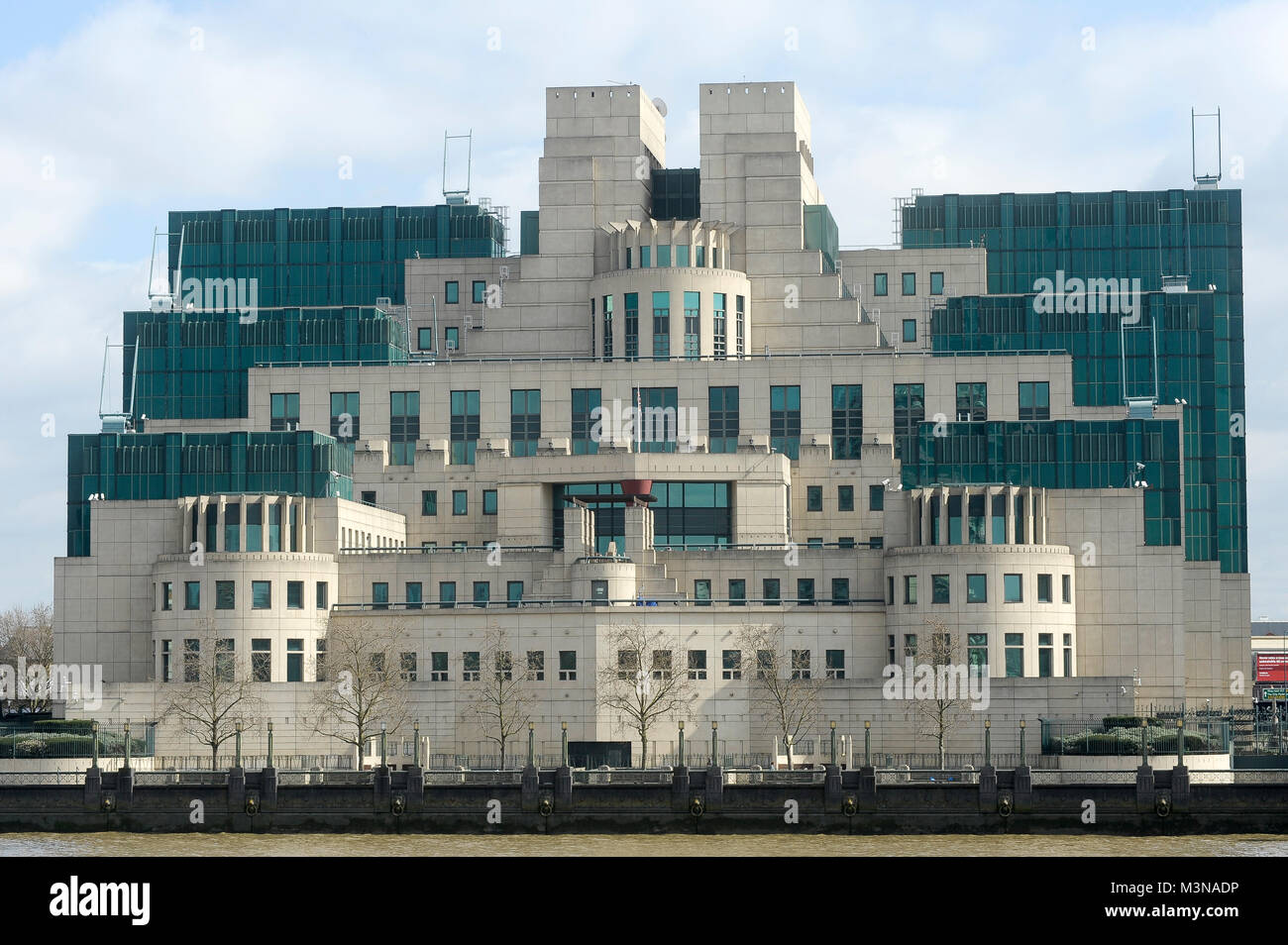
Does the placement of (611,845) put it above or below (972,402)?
below

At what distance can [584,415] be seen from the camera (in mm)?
162625

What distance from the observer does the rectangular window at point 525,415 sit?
163 meters

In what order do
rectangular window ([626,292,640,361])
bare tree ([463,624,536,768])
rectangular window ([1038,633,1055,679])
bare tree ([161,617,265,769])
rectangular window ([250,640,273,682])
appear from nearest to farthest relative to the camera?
1. bare tree ([161,617,265,769])
2. bare tree ([463,624,536,768])
3. rectangular window ([250,640,273,682])
4. rectangular window ([1038,633,1055,679])
5. rectangular window ([626,292,640,361])

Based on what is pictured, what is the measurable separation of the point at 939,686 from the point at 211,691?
147ft

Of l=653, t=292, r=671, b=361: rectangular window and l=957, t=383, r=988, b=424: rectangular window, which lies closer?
l=957, t=383, r=988, b=424: rectangular window

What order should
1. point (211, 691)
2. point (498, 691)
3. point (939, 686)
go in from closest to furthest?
point (211, 691), point (939, 686), point (498, 691)

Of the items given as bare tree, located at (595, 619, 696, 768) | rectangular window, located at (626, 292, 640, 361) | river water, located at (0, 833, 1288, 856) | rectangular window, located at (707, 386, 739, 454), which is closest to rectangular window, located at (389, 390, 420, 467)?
rectangular window, located at (626, 292, 640, 361)

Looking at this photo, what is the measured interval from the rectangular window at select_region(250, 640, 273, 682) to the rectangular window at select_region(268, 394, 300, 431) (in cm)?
3186

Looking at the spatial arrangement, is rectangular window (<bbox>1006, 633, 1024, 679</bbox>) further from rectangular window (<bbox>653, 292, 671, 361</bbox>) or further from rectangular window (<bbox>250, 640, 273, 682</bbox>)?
rectangular window (<bbox>250, 640, 273, 682</bbox>)

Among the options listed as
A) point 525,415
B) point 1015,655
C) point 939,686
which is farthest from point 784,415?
point 939,686

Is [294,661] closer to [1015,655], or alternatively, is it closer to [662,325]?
[662,325]

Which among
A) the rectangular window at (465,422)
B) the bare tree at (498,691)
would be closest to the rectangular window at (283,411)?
the rectangular window at (465,422)

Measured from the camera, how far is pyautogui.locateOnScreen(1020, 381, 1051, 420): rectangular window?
16000 centimetres

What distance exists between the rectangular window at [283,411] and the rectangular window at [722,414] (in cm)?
3207
